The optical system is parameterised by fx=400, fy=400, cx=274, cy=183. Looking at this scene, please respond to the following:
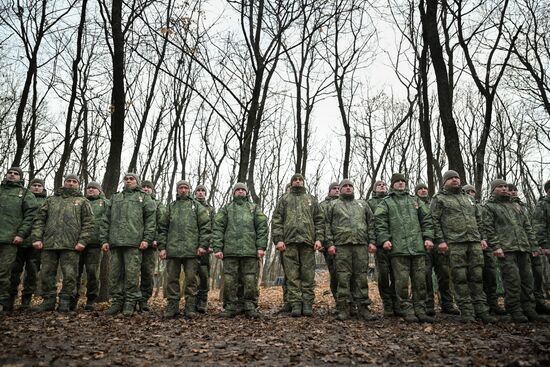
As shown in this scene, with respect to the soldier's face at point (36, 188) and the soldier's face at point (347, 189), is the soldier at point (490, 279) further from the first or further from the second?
the soldier's face at point (36, 188)

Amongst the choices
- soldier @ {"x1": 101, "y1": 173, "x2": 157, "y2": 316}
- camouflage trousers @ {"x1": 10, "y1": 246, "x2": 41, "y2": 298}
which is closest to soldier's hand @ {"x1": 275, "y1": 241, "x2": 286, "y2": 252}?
soldier @ {"x1": 101, "y1": 173, "x2": 157, "y2": 316}

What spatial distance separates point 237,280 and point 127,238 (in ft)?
7.53

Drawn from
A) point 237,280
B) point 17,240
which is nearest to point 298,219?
point 237,280

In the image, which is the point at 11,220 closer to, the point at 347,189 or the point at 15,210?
the point at 15,210

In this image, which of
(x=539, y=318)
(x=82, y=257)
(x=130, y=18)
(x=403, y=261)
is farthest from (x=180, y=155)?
(x=539, y=318)

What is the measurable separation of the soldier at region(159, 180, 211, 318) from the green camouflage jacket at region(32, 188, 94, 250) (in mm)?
1567

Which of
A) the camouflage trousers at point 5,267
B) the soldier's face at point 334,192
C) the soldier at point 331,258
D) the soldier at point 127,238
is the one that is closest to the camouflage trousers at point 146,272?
the soldier at point 127,238

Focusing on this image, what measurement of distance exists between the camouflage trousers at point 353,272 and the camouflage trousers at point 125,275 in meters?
3.90

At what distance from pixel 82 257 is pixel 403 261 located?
6874 millimetres

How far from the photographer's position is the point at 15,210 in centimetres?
818

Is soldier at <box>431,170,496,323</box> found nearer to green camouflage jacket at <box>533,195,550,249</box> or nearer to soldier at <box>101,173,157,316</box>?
green camouflage jacket at <box>533,195,550,249</box>

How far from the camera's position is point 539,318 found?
23.2 ft

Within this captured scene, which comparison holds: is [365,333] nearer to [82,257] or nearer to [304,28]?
[82,257]

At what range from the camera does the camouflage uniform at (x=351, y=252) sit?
7.61 metres
